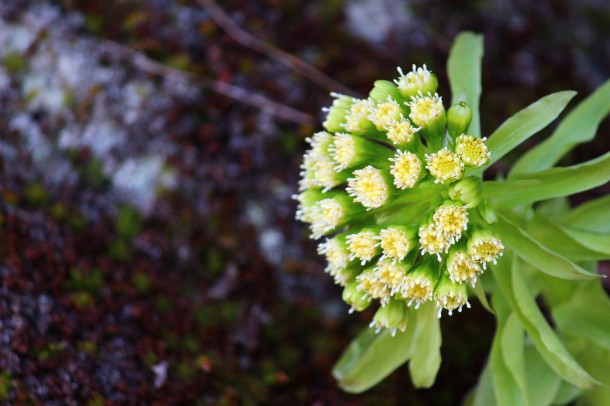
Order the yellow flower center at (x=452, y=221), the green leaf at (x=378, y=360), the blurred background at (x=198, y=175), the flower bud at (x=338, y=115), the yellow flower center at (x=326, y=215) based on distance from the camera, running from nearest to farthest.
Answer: the yellow flower center at (x=452, y=221)
the yellow flower center at (x=326, y=215)
the flower bud at (x=338, y=115)
the green leaf at (x=378, y=360)
the blurred background at (x=198, y=175)

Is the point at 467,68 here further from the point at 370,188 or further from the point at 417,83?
the point at 370,188

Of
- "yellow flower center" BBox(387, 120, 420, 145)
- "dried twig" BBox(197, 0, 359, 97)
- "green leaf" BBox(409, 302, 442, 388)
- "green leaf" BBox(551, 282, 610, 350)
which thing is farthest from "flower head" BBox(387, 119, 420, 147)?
"dried twig" BBox(197, 0, 359, 97)

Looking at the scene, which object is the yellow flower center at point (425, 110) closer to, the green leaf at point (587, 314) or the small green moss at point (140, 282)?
the green leaf at point (587, 314)

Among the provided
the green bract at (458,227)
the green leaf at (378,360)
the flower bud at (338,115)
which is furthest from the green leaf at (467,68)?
the green leaf at (378,360)

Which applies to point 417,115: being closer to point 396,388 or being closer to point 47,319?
point 396,388

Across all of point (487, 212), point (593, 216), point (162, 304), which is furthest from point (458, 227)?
point (162, 304)

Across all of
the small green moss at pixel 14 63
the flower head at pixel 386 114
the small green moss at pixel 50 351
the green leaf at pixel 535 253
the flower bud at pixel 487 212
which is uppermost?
the small green moss at pixel 14 63

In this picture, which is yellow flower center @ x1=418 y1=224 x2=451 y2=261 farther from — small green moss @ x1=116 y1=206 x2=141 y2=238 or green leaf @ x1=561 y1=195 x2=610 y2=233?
small green moss @ x1=116 y1=206 x2=141 y2=238
